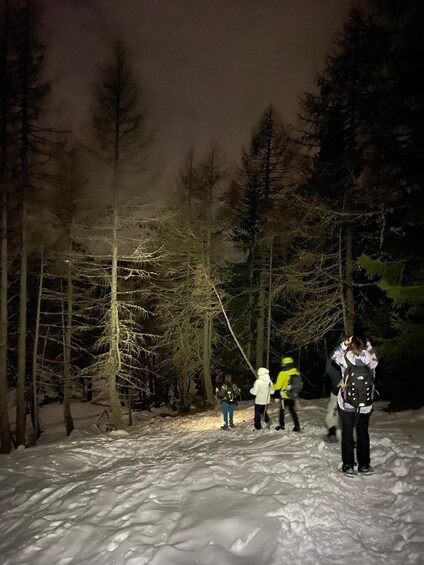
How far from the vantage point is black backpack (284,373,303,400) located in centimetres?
979

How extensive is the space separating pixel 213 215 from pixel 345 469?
18.5 m

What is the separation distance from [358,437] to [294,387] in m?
3.57

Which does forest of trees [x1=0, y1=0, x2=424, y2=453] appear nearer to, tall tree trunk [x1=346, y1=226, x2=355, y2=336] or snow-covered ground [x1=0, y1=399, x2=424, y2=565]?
tall tree trunk [x1=346, y1=226, x2=355, y2=336]

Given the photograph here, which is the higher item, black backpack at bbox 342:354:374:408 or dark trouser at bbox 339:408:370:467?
black backpack at bbox 342:354:374:408

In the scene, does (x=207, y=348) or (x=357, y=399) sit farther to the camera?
(x=207, y=348)

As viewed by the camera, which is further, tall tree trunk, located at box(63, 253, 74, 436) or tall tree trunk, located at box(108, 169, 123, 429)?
tall tree trunk, located at box(63, 253, 74, 436)

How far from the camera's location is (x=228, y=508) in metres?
5.31

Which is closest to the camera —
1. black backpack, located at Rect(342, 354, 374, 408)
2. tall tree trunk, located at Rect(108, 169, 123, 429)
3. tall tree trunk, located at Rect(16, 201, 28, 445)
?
black backpack, located at Rect(342, 354, 374, 408)

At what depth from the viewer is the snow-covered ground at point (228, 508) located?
4.42 metres

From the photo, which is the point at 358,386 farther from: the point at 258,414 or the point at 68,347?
the point at 68,347

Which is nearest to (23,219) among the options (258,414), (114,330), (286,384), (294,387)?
(114,330)

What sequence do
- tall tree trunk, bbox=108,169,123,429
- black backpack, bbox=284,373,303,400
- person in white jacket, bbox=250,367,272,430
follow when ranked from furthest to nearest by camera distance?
tall tree trunk, bbox=108,169,123,429, person in white jacket, bbox=250,367,272,430, black backpack, bbox=284,373,303,400

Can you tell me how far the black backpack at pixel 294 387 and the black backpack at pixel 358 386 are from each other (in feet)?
12.0

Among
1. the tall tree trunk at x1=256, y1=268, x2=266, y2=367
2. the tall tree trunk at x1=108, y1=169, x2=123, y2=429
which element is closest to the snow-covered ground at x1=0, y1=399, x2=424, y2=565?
the tall tree trunk at x1=108, y1=169, x2=123, y2=429
